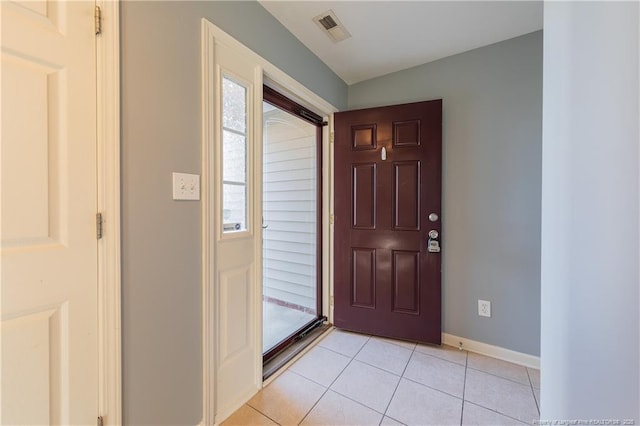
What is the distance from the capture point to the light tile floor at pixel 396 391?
1.42 meters

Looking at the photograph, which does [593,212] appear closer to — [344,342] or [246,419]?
[246,419]

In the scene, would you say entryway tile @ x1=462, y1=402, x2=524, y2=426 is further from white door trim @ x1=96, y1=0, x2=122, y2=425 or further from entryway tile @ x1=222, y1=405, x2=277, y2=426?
white door trim @ x1=96, y1=0, x2=122, y2=425

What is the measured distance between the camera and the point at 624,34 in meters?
0.52

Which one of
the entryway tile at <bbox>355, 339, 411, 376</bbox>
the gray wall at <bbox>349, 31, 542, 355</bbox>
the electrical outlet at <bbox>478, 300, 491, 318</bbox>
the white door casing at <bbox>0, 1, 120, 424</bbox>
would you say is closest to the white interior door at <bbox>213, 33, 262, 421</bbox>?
the white door casing at <bbox>0, 1, 120, 424</bbox>

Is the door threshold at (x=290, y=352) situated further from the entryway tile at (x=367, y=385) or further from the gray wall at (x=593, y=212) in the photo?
the gray wall at (x=593, y=212)

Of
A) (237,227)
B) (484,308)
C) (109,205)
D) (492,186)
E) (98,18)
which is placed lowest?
(484,308)

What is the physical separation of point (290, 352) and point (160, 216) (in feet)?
4.88

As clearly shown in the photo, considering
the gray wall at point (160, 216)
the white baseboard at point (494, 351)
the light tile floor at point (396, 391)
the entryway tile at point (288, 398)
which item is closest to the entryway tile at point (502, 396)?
the light tile floor at point (396, 391)

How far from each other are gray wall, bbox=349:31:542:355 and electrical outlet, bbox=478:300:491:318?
0.11 feet

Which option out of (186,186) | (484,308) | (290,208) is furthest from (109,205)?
(484,308)

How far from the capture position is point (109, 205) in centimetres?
96

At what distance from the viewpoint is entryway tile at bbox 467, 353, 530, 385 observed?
1755mm

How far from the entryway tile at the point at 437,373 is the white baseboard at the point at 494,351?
0.28m

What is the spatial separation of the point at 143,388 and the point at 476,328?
222 centimetres
